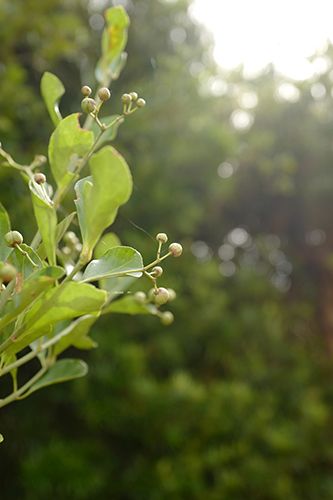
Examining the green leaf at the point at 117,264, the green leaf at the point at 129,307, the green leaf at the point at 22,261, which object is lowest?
the green leaf at the point at 129,307

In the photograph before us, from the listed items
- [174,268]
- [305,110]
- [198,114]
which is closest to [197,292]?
[174,268]

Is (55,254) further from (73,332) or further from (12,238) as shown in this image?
(73,332)

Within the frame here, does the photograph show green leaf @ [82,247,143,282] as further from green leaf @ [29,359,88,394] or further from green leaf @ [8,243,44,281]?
green leaf @ [29,359,88,394]

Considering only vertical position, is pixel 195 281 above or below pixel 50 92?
below

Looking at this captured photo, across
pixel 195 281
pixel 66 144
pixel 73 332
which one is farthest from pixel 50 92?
pixel 195 281

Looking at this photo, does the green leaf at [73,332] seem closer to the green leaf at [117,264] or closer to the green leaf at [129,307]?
the green leaf at [129,307]

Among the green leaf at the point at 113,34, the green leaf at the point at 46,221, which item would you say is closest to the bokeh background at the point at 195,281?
the green leaf at the point at 113,34
